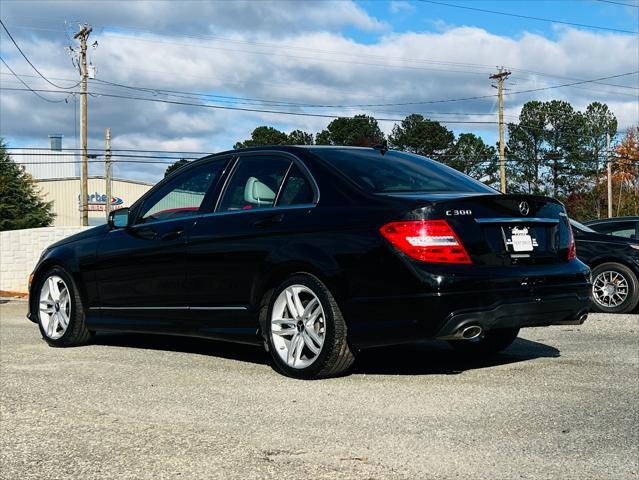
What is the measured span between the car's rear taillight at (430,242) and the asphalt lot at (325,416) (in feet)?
2.76

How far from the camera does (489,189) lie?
608 cm

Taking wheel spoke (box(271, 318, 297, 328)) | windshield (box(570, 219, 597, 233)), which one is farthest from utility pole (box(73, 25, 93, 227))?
wheel spoke (box(271, 318, 297, 328))

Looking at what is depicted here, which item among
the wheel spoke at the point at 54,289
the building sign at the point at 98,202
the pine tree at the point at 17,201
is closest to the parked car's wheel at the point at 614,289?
the wheel spoke at the point at 54,289

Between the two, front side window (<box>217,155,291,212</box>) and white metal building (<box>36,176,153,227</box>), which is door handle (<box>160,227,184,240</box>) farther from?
white metal building (<box>36,176,153,227</box>)

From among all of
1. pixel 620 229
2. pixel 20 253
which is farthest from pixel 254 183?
pixel 20 253

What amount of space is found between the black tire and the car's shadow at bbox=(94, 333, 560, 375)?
65mm

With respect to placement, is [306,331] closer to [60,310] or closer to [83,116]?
[60,310]

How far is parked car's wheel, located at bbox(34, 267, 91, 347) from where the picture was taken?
23.8 feet

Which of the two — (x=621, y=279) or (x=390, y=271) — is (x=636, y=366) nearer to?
(x=390, y=271)

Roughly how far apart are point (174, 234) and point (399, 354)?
205 centimetres

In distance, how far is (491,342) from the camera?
6.44 metres

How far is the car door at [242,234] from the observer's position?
573 centimetres

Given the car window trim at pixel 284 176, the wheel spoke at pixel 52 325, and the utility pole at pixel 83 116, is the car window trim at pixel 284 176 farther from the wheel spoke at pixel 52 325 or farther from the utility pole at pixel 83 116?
the utility pole at pixel 83 116

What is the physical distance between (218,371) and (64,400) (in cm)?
124
